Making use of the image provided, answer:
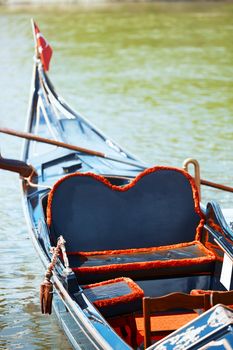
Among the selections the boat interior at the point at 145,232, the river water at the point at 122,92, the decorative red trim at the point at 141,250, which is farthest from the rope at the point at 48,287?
the river water at the point at 122,92

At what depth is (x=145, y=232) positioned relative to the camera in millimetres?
3943

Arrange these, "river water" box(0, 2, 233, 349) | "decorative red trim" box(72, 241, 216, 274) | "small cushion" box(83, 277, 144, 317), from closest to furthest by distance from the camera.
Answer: "small cushion" box(83, 277, 144, 317) < "decorative red trim" box(72, 241, 216, 274) < "river water" box(0, 2, 233, 349)

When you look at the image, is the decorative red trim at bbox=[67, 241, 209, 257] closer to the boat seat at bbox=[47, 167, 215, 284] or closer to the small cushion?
the boat seat at bbox=[47, 167, 215, 284]

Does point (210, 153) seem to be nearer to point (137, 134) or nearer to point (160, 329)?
point (137, 134)

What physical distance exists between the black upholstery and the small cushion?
0.48 meters

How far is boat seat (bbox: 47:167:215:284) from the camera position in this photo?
3.87 metres

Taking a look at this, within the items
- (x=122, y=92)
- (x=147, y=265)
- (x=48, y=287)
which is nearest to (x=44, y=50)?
(x=147, y=265)

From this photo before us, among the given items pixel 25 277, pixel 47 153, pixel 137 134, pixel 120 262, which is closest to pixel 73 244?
pixel 120 262

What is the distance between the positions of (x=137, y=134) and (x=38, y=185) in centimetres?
310

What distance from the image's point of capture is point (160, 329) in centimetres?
349

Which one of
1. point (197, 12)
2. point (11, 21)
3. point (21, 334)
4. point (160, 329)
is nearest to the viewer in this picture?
point (160, 329)

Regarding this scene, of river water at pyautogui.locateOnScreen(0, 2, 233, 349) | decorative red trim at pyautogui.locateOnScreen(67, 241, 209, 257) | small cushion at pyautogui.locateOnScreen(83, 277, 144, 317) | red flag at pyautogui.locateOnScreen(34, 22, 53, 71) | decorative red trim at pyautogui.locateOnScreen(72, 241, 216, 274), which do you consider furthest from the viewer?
red flag at pyautogui.locateOnScreen(34, 22, 53, 71)

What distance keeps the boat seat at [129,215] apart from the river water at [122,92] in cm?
43

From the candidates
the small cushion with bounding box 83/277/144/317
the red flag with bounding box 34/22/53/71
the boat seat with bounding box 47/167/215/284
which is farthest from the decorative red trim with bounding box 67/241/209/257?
the red flag with bounding box 34/22/53/71
